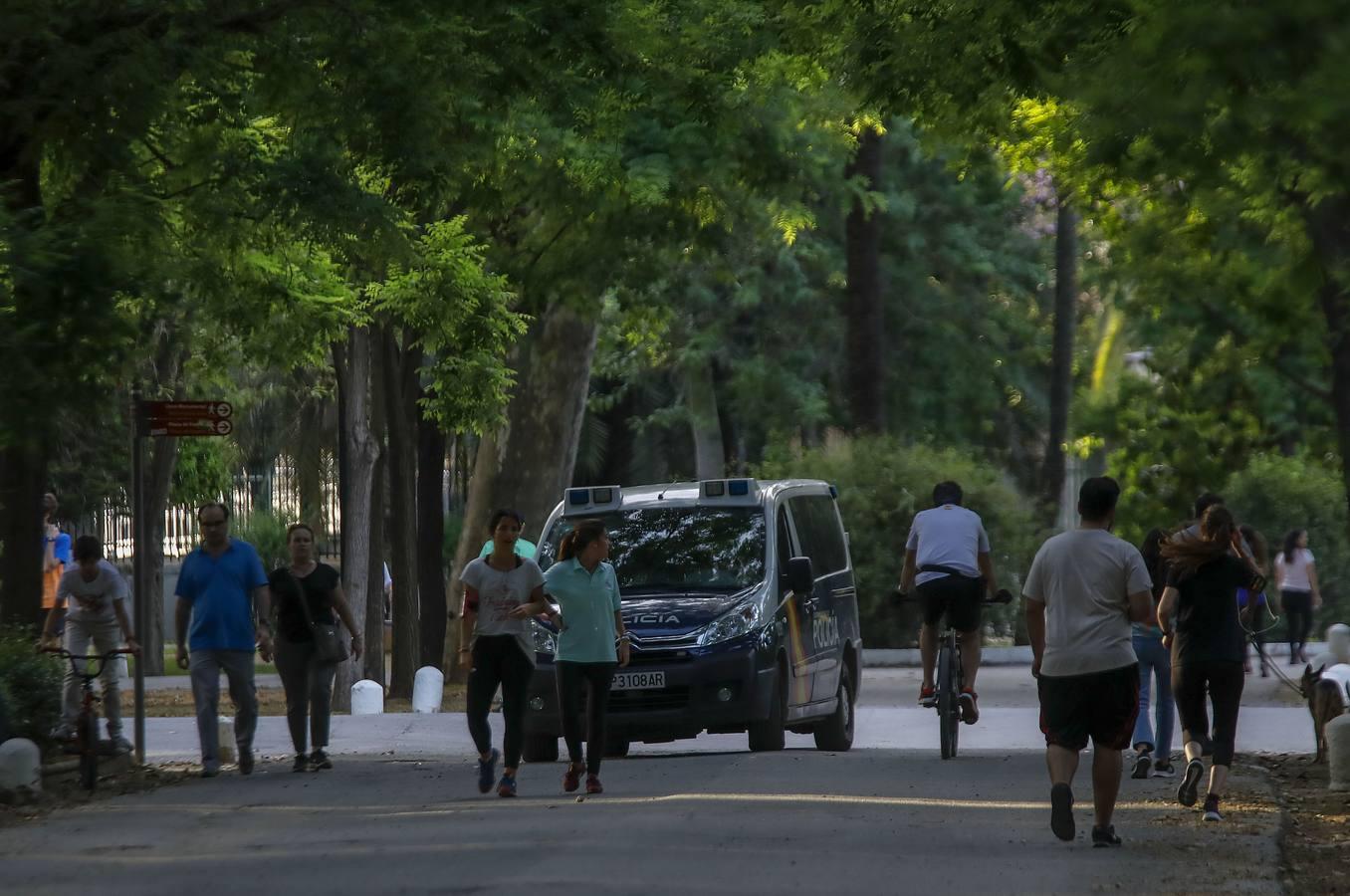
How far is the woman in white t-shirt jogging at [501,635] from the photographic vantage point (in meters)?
13.3

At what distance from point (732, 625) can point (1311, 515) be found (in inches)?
762

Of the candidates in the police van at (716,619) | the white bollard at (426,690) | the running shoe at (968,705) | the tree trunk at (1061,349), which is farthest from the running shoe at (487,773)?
the tree trunk at (1061,349)

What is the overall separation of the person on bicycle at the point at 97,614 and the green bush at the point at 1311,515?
2068 centimetres

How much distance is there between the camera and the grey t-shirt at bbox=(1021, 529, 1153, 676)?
33.9ft

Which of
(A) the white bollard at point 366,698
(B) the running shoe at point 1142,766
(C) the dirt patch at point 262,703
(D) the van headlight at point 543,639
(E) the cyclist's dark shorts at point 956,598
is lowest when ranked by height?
(C) the dirt patch at point 262,703

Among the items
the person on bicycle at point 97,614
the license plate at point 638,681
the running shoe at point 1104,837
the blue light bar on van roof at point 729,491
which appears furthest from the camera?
the blue light bar on van roof at point 729,491

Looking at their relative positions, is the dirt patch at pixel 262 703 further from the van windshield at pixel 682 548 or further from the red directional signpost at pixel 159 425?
the van windshield at pixel 682 548

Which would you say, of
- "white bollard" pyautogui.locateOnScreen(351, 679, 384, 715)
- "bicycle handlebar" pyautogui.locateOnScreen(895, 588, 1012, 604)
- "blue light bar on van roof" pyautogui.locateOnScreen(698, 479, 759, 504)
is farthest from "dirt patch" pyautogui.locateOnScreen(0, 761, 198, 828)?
"white bollard" pyautogui.locateOnScreen(351, 679, 384, 715)

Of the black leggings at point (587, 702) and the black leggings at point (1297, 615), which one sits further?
the black leggings at point (1297, 615)

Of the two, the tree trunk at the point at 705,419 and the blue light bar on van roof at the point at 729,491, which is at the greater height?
the tree trunk at the point at 705,419

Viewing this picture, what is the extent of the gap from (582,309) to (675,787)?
1106 centimetres

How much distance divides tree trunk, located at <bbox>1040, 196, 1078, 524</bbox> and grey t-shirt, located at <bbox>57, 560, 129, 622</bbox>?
80.9 ft

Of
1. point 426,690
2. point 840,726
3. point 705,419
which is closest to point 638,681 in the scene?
point 840,726

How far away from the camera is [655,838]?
35.2 feet
